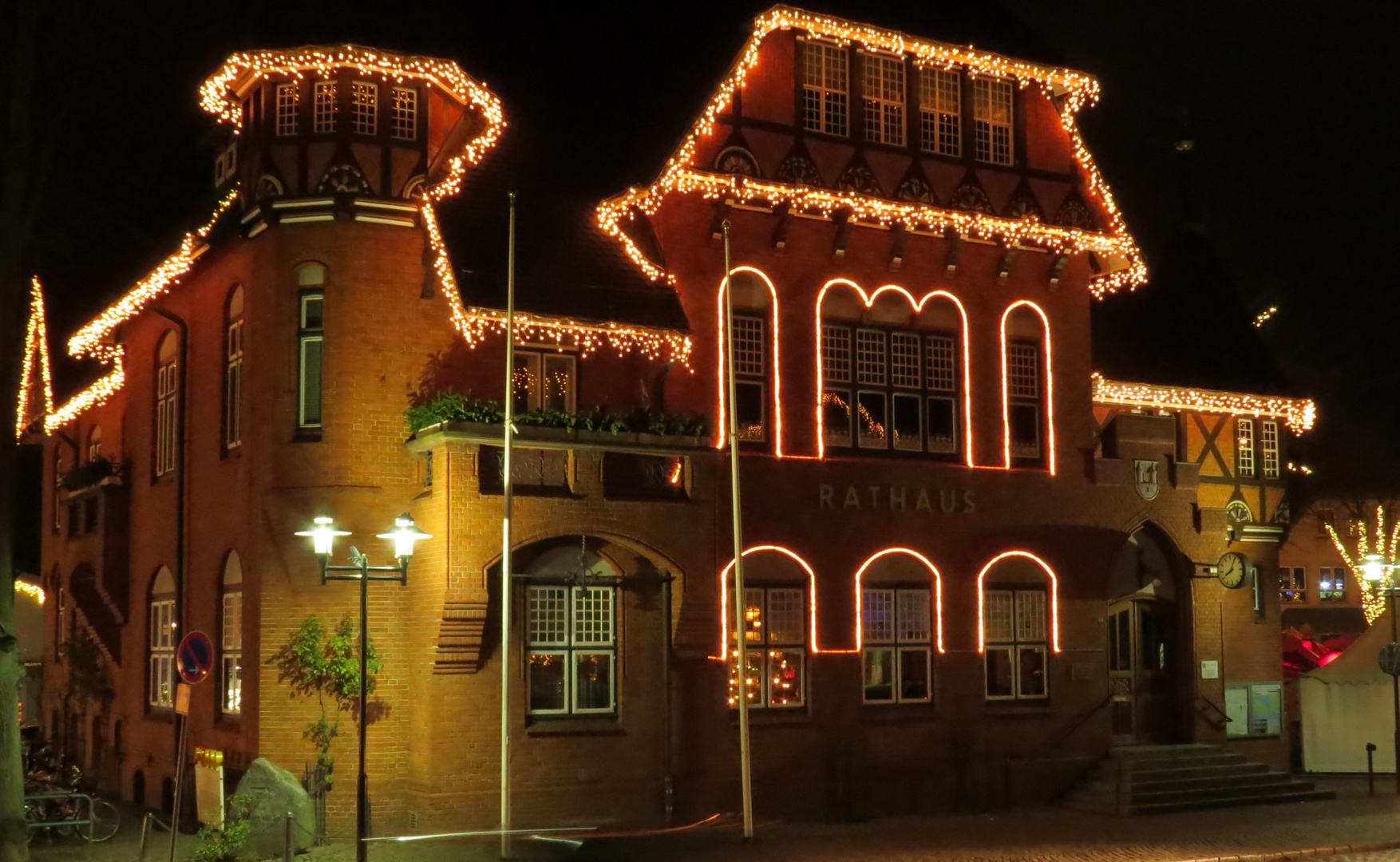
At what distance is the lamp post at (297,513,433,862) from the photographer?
18.4 meters

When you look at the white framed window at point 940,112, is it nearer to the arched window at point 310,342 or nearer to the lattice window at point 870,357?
the lattice window at point 870,357

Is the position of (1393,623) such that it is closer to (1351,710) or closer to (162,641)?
(1351,710)

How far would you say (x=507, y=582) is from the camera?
2019 cm

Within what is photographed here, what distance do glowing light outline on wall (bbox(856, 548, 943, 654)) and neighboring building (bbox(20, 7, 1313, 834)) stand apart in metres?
0.06

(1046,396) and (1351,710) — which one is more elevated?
(1046,396)

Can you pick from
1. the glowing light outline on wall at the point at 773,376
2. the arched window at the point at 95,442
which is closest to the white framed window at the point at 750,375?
the glowing light outline on wall at the point at 773,376

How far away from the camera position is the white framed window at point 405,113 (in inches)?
886

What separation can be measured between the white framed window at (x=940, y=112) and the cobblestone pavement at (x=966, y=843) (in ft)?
36.4

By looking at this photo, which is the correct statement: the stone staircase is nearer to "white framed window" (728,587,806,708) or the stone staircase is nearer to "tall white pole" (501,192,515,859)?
"white framed window" (728,587,806,708)

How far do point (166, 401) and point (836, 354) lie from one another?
37.6 feet

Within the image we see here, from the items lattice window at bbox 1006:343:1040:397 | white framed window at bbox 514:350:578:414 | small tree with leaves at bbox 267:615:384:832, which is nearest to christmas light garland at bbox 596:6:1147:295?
lattice window at bbox 1006:343:1040:397

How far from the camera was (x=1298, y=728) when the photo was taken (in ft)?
114

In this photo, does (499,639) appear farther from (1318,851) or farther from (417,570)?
(1318,851)

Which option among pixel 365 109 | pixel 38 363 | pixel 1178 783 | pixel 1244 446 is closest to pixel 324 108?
pixel 365 109
